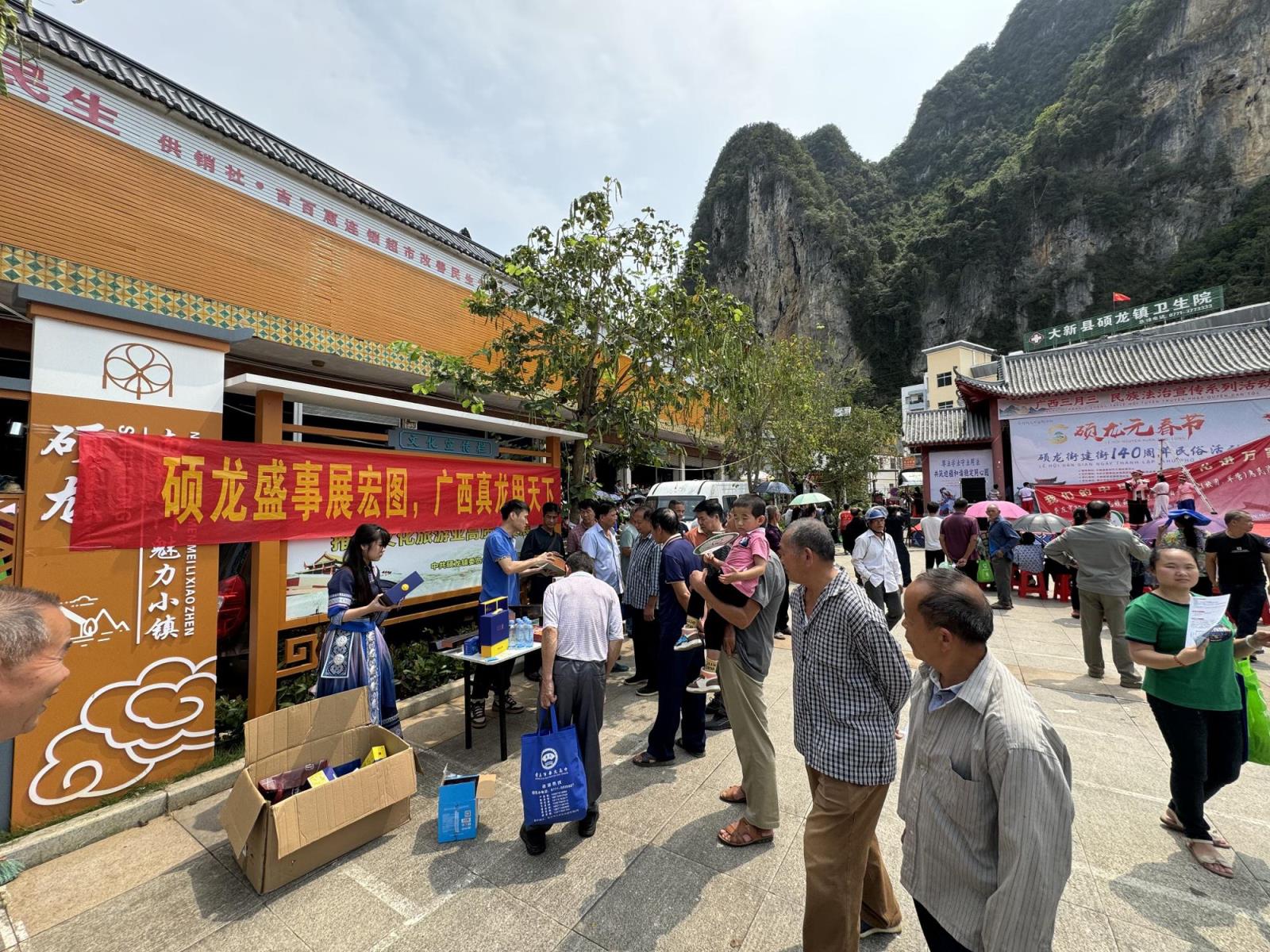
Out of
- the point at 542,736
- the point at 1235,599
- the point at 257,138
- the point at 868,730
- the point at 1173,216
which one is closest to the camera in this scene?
the point at 868,730

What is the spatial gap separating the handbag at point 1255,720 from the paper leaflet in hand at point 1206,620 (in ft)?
1.35

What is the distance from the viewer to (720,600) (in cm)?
279

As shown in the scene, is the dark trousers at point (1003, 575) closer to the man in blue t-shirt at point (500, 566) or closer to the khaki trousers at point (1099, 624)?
the khaki trousers at point (1099, 624)

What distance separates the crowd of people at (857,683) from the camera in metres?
1.26

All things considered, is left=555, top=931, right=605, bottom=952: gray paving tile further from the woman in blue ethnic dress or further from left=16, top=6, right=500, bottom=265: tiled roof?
left=16, top=6, right=500, bottom=265: tiled roof

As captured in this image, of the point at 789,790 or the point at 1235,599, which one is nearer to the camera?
the point at 789,790

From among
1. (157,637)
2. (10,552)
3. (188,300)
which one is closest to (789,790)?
(157,637)

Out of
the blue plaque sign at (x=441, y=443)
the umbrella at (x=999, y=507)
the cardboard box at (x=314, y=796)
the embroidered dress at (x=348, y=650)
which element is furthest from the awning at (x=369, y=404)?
the umbrella at (x=999, y=507)

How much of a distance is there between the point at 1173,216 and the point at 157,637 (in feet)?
185

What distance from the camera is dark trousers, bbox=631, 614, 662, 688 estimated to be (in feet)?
16.5

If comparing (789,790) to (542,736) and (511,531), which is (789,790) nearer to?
(542,736)

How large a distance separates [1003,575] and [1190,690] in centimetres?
628

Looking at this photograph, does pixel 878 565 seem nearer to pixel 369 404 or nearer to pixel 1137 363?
pixel 369 404

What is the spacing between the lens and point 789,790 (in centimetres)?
325
